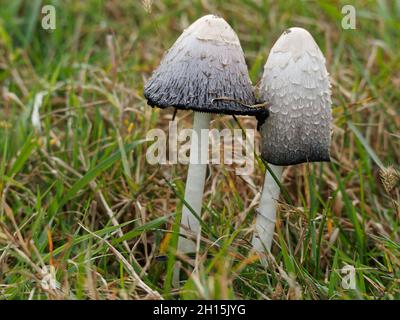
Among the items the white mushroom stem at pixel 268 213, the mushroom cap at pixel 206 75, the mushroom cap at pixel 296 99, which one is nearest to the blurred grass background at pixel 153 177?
the white mushroom stem at pixel 268 213

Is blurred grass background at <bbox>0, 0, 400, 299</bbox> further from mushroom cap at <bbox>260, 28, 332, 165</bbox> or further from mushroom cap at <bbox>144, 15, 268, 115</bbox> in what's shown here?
mushroom cap at <bbox>144, 15, 268, 115</bbox>

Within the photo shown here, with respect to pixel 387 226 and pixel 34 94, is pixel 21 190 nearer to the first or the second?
pixel 34 94

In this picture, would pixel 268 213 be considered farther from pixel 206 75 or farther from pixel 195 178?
pixel 206 75

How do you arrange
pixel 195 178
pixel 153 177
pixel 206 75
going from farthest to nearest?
pixel 153 177, pixel 195 178, pixel 206 75

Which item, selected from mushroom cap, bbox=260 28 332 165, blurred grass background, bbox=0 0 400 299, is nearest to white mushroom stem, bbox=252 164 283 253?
blurred grass background, bbox=0 0 400 299

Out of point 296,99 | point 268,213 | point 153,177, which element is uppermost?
point 296,99

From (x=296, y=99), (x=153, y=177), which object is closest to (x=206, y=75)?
(x=296, y=99)

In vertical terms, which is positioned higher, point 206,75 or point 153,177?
point 206,75
